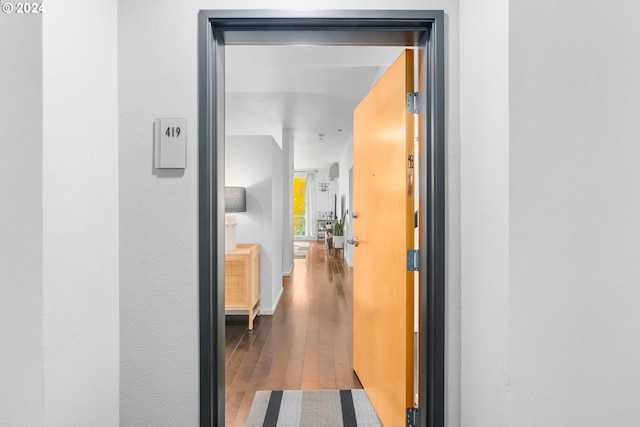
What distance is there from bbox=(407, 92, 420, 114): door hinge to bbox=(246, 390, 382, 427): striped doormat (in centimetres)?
174

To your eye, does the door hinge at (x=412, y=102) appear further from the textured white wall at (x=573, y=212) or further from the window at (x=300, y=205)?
the window at (x=300, y=205)

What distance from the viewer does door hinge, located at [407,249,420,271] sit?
175 centimetres

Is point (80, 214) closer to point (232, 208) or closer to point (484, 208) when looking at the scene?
point (484, 208)

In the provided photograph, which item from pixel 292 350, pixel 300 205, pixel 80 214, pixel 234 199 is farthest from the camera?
pixel 300 205

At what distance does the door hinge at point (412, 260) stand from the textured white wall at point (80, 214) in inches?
50.2

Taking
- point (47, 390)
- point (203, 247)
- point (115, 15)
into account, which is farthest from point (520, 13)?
point (47, 390)

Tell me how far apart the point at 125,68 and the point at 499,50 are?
1.39 m

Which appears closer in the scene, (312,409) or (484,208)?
(484,208)

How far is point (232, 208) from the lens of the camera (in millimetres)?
4125

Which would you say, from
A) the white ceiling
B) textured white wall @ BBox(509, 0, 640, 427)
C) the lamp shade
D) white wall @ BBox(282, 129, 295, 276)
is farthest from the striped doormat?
white wall @ BBox(282, 129, 295, 276)

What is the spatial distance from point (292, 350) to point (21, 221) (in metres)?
2.55

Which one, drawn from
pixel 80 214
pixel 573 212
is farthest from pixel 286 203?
pixel 573 212

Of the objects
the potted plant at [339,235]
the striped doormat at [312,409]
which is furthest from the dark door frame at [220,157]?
the potted plant at [339,235]

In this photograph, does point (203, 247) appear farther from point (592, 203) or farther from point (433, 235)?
point (592, 203)
